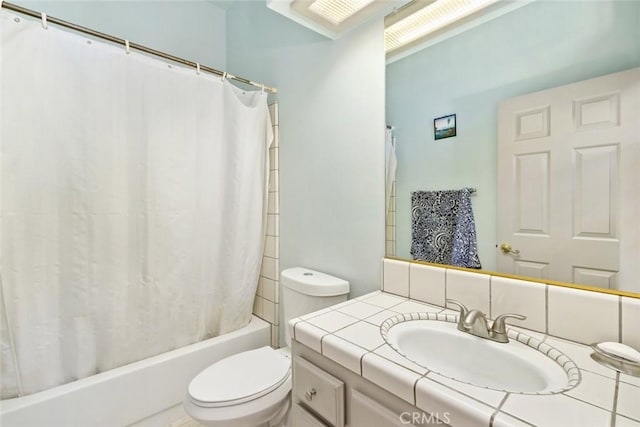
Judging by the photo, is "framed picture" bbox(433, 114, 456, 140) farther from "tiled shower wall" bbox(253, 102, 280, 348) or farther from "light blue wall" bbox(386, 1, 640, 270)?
"tiled shower wall" bbox(253, 102, 280, 348)

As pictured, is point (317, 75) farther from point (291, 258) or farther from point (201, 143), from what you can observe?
point (291, 258)

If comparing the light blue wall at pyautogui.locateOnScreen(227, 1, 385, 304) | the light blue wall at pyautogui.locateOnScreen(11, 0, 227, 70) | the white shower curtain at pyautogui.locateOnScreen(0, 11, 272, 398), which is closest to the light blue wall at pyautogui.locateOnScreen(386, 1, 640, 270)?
the light blue wall at pyautogui.locateOnScreen(227, 1, 385, 304)

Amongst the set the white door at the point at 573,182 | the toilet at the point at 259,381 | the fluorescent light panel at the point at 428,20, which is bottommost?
the toilet at the point at 259,381

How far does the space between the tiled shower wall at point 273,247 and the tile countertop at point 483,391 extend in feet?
3.16

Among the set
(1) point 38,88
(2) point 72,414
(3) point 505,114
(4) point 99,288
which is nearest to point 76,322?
(4) point 99,288

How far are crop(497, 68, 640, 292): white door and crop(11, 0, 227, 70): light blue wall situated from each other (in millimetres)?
2105

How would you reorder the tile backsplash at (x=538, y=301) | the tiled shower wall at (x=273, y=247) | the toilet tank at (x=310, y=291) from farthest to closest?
the tiled shower wall at (x=273, y=247) → the toilet tank at (x=310, y=291) → the tile backsplash at (x=538, y=301)

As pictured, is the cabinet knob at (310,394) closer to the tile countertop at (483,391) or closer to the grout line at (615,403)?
the tile countertop at (483,391)

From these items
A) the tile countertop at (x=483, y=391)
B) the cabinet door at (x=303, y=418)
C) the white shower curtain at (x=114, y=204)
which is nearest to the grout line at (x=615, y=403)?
the tile countertop at (x=483, y=391)

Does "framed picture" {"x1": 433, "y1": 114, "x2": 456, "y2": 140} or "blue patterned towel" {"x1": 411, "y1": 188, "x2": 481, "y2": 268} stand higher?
"framed picture" {"x1": 433, "y1": 114, "x2": 456, "y2": 140}

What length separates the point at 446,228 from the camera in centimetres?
107

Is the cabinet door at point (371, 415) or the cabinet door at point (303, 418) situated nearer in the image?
the cabinet door at point (371, 415)

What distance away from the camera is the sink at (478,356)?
2.11 feet

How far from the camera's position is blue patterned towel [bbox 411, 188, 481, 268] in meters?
1.00
